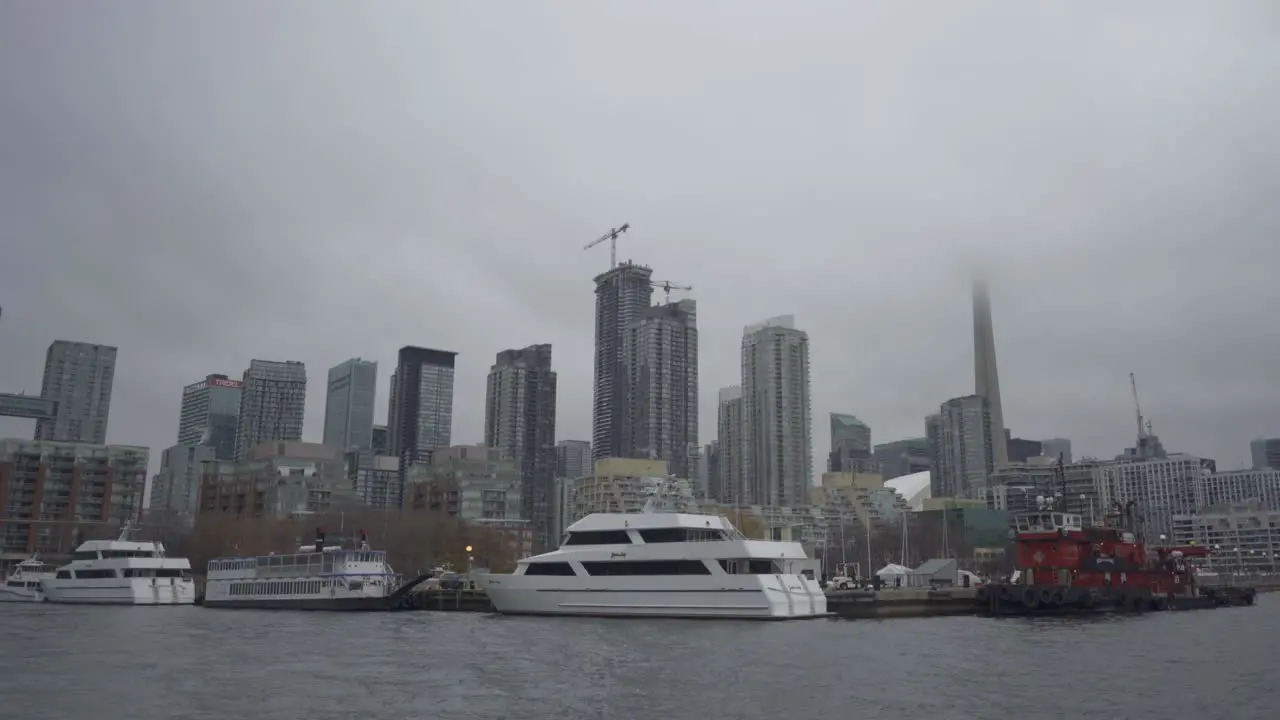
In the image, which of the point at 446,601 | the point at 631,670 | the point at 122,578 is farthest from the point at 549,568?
the point at 122,578

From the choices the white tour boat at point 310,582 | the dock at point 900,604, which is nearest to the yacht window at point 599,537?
the dock at point 900,604

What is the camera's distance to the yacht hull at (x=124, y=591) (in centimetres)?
7369

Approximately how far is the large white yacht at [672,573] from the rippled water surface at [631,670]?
1.70 metres

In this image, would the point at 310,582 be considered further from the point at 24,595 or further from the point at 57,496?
the point at 57,496

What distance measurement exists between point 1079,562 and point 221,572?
62.8 m

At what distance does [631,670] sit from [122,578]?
185ft

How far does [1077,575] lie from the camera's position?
6894 cm

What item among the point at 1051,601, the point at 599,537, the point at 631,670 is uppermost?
the point at 599,537

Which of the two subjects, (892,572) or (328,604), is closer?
(328,604)

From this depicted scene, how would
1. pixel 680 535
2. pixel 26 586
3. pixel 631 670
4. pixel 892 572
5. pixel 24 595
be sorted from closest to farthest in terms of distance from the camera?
pixel 631 670 → pixel 680 535 → pixel 24 595 → pixel 26 586 → pixel 892 572

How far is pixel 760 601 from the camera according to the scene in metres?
51.6

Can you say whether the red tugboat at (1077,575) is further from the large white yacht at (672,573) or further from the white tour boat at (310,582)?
the white tour boat at (310,582)

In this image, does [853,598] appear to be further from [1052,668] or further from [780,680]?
[780,680]

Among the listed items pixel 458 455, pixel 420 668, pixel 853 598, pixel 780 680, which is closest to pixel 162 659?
pixel 420 668
